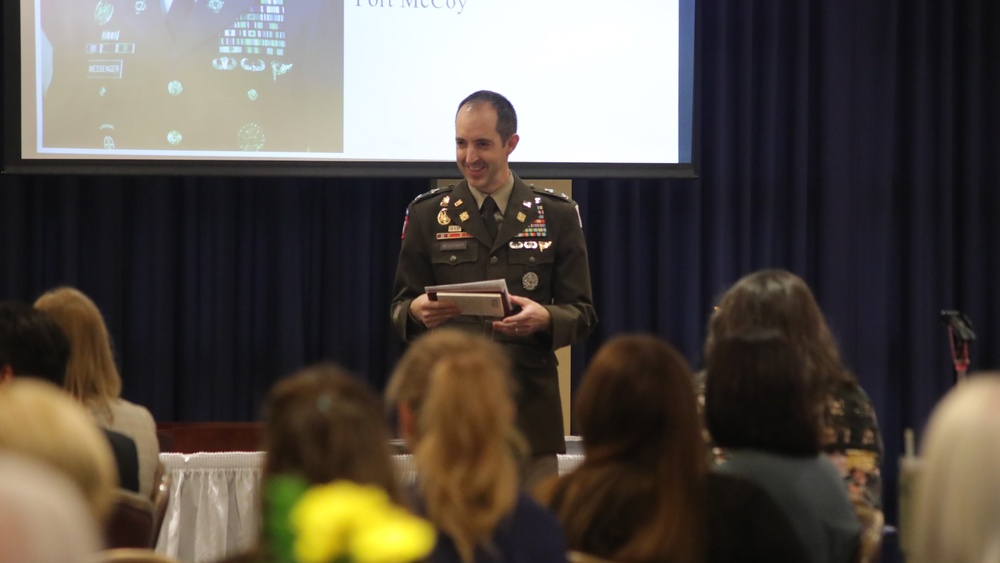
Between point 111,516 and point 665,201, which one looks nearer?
point 111,516

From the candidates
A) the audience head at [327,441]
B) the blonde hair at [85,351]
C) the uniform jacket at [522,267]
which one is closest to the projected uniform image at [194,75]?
the uniform jacket at [522,267]

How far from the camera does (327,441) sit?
1.61 metres

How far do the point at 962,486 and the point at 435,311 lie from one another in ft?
6.70

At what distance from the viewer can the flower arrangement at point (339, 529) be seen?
1099 millimetres

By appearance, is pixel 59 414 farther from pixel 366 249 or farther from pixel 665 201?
pixel 665 201

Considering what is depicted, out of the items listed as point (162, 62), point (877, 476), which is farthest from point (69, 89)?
point (877, 476)

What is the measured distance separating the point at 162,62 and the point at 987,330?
13.3ft

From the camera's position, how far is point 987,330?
5793mm

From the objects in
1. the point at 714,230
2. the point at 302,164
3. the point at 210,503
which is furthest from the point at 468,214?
the point at 714,230

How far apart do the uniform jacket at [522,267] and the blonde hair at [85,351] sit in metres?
0.95

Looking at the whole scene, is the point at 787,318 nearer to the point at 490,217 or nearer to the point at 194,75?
the point at 490,217

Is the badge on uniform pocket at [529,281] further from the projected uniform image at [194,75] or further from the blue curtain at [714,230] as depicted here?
the blue curtain at [714,230]

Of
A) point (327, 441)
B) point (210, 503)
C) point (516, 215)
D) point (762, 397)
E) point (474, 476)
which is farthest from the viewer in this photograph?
point (210, 503)

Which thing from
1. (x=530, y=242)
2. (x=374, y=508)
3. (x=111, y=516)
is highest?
(x=530, y=242)
